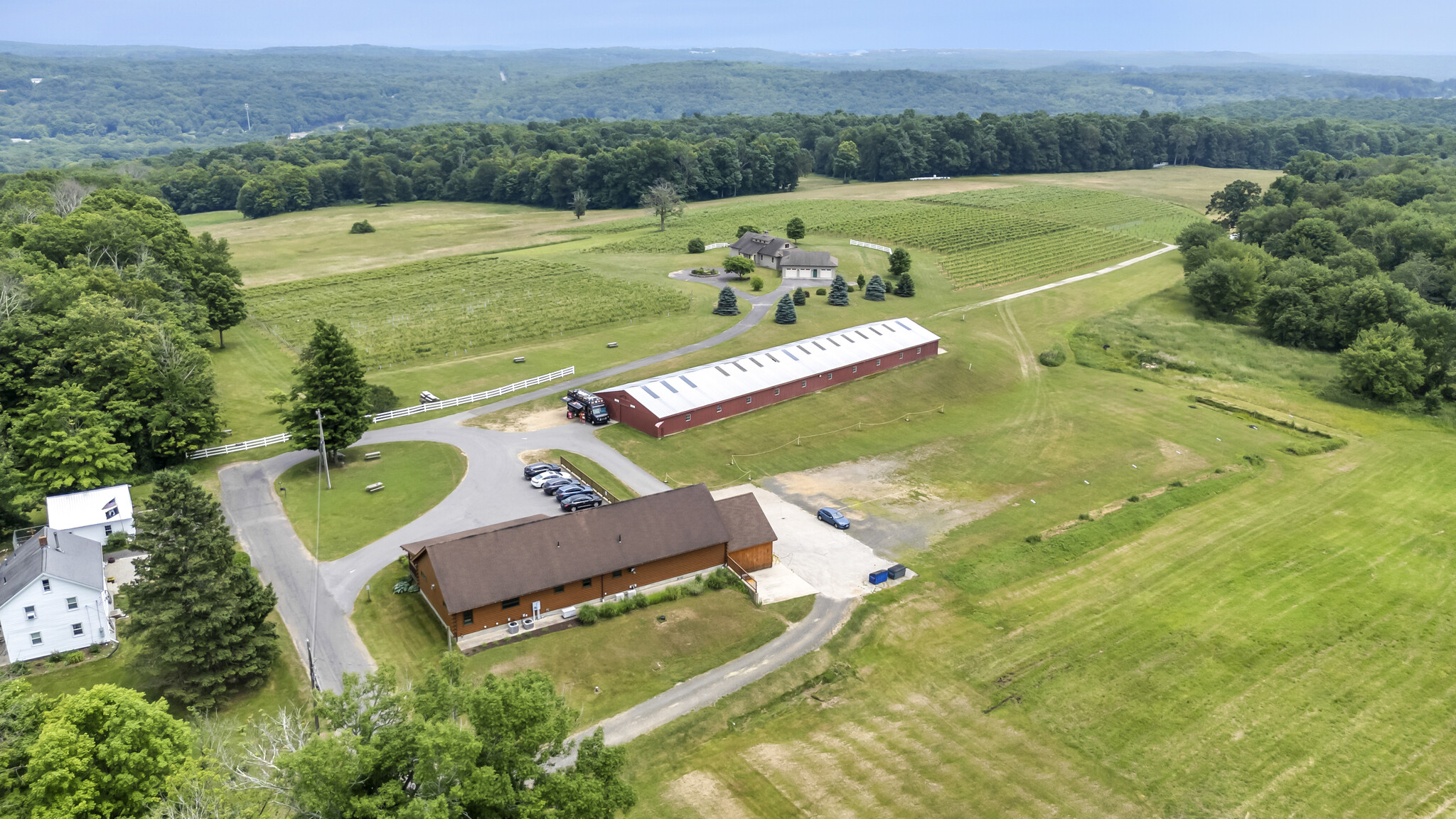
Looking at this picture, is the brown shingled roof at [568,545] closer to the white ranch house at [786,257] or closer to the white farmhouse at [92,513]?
the white farmhouse at [92,513]

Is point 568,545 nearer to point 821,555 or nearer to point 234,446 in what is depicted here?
point 821,555

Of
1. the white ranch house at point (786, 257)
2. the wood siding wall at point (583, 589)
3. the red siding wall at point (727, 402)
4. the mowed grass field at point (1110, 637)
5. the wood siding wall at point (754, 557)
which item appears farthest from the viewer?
the white ranch house at point (786, 257)

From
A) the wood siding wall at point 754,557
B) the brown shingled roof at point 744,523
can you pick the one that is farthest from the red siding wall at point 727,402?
the wood siding wall at point 754,557

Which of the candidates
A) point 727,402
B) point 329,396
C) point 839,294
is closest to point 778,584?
point 727,402

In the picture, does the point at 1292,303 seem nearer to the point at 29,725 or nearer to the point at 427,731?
the point at 427,731

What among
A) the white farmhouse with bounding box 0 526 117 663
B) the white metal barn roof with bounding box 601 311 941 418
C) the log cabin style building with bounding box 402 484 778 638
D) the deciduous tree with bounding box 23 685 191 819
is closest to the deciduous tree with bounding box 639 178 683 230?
the white metal barn roof with bounding box 601 311 941 418

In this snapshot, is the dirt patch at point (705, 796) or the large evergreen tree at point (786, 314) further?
the large evergreen tree at point (786, 314)

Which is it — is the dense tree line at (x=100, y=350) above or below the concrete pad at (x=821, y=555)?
above
